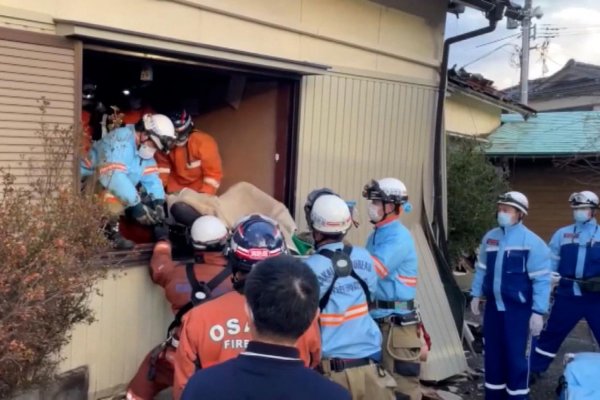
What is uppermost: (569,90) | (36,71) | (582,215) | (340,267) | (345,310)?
(569,90)

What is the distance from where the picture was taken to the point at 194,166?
7.02 metres

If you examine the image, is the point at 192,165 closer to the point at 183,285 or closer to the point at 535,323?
the point at 183,285

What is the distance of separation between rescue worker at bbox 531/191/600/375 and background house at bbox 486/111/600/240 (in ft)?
27.8

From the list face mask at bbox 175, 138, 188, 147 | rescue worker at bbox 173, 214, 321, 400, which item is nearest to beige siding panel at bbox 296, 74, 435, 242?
face mask at bbox 175, 138, 188, 147

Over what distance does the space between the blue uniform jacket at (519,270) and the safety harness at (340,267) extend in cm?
273

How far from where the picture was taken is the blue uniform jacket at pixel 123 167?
17.7 feet

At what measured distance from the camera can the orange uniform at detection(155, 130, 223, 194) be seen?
22.7 ft

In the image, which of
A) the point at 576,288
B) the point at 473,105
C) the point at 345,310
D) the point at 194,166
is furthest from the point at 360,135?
the point at 473,105

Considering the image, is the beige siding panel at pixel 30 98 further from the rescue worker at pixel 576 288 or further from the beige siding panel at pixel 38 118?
the rescue worker at pixel 576 288

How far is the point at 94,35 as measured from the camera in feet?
16.2

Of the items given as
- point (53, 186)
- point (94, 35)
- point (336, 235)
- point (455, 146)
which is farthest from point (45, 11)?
point (455, 146)

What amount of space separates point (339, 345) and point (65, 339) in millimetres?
1601

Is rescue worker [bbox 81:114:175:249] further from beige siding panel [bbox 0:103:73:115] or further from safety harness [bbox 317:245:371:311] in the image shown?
safety harness [bbox 317:245:371:311]

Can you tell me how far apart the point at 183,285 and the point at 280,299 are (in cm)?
293
